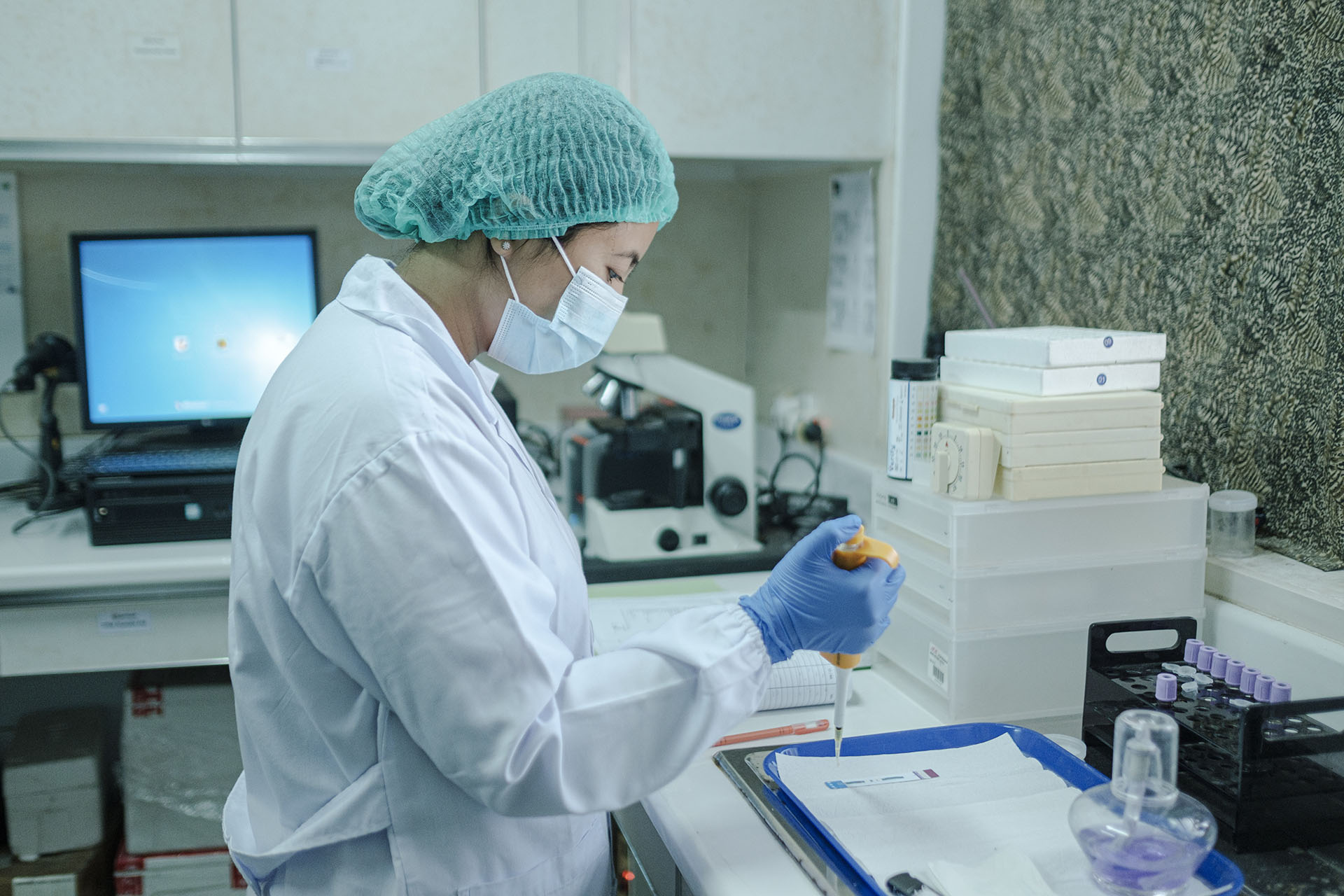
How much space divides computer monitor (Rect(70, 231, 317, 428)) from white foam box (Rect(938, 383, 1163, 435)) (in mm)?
1501

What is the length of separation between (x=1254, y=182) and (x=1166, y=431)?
38 cm

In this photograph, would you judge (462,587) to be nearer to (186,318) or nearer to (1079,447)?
(1079,447)

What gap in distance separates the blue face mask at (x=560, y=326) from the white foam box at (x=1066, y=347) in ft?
1.78

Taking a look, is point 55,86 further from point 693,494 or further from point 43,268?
point 693,494

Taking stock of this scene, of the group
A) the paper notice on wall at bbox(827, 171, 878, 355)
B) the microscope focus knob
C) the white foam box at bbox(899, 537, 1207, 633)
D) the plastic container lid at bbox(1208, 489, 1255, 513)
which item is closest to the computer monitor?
the microscope focus knob

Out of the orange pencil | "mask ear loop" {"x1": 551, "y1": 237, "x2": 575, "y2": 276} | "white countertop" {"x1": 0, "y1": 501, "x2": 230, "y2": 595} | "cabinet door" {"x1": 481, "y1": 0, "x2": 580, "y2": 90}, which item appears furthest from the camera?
"cabinet door" {"x1": 481, "y1": 0, "x2": 580, "y2": 90}

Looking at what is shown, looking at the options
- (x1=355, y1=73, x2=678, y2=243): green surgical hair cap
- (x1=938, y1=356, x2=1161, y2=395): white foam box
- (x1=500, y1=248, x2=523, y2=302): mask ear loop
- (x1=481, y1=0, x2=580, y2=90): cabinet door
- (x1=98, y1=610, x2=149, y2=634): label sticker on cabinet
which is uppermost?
(x1=481, y1=0, x2=580, y2=90): cabinet door

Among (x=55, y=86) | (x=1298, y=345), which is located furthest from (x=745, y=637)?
(x=55, y=86)

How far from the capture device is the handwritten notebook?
132 centimetres

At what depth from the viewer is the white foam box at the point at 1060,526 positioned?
1278 millimetres

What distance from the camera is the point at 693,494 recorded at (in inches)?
78.6

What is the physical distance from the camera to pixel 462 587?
2.60ft

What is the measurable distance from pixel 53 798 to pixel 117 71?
1412mm

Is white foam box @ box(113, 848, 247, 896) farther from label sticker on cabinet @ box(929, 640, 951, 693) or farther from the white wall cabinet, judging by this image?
label sticker on cabinet @ box(929, 640, 951, 693)
